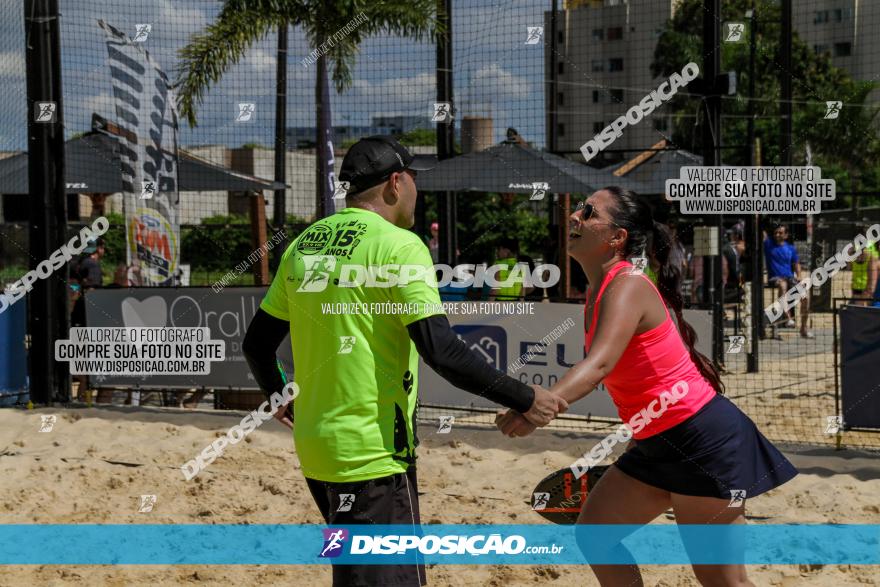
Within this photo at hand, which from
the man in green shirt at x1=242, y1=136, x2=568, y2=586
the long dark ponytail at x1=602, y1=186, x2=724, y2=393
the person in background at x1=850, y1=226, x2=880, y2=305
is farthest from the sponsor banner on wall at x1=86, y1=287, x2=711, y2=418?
the person in background at x1=850, y1=226, x2=880, y2=305

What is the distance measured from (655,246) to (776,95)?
98.8ft

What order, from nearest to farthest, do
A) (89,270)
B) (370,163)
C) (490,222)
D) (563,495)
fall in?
(370,163) → (563,495) → (89,270) → (490,222)

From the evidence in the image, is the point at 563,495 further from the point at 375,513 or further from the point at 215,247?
the point at 215,247

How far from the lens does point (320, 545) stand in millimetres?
5094

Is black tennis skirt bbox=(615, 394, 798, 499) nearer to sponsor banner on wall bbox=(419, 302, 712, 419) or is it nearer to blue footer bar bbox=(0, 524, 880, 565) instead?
blue footer bar bbox=(0, 524, 880, 565)

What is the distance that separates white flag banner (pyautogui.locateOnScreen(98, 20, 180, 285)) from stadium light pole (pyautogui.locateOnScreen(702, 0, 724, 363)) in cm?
526

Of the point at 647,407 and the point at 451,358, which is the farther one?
the point at 647,407

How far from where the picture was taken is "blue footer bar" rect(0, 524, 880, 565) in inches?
189

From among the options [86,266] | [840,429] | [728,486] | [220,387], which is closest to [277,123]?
[86,266]

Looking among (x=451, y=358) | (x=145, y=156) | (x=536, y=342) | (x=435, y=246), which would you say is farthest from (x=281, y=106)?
(x=451, y=358)

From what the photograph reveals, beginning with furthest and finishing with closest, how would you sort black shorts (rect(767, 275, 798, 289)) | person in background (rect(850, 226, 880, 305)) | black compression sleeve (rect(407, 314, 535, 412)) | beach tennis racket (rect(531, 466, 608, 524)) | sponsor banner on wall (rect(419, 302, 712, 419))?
black shorts (rect(767, 275, 798, 289)) → person in background (rect(850, 226, 880, 305)) → sponsor banner on wall (rect(419, 302, 712, 419)) → beach tennis racket (rect(531, 466, 608, 524)) → black compression sleeve (rect(407, 314, 535, 412))

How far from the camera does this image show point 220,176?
37.6 feet

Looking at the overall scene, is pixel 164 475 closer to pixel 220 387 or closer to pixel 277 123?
pixel 220 387

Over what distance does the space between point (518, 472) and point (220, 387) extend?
347cm
